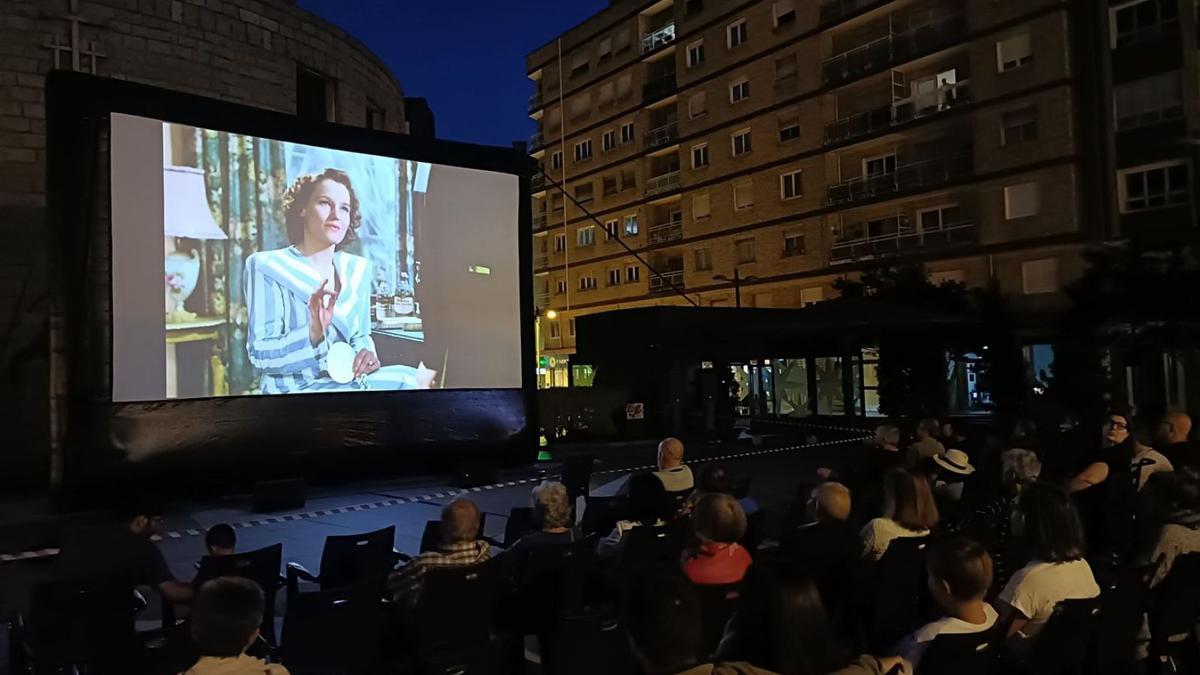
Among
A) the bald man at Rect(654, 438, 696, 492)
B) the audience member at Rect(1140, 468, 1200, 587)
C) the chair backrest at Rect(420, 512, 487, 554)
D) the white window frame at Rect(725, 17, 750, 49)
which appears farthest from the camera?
the white window frame at Rect(725, 17, 750, 49)

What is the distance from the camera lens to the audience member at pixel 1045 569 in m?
3.38

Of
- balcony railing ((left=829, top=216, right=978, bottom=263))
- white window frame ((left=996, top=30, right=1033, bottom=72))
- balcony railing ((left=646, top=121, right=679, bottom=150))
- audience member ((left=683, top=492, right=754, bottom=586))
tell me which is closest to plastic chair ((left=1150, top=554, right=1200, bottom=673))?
audience member ((left=683, top=492, right=754, bottom=586))

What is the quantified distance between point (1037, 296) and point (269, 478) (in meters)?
22.6

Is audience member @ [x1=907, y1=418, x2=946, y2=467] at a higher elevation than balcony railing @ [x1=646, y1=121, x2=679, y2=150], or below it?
below

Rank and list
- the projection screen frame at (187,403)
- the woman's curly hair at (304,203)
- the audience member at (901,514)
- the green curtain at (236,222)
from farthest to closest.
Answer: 1. the woman's curly hair at (304,203)
2. the green curtain at (236,222)
3. the projection screen frame at (187,403)
4. the audience member at (901,514)

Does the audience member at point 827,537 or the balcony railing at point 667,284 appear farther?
the balcony railing at point 667,284

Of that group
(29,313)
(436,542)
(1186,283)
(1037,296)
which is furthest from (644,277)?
(436,542)

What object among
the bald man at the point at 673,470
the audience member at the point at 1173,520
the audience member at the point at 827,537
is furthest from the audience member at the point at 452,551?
the audience member at the point at 1173,520

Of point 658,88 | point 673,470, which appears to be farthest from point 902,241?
point 673,470

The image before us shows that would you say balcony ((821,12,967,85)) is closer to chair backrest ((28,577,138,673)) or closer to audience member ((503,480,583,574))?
audience member ((503,480,583,574))

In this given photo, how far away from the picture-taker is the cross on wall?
12219 millimetres

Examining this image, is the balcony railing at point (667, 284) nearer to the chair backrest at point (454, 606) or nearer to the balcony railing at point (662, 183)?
the balcony railing at point (662, 183)

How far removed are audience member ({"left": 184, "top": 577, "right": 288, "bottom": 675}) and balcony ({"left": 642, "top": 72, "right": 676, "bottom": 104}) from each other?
38.3 m

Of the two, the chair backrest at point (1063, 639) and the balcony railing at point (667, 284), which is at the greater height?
the balcony railing at point (667, 284)
